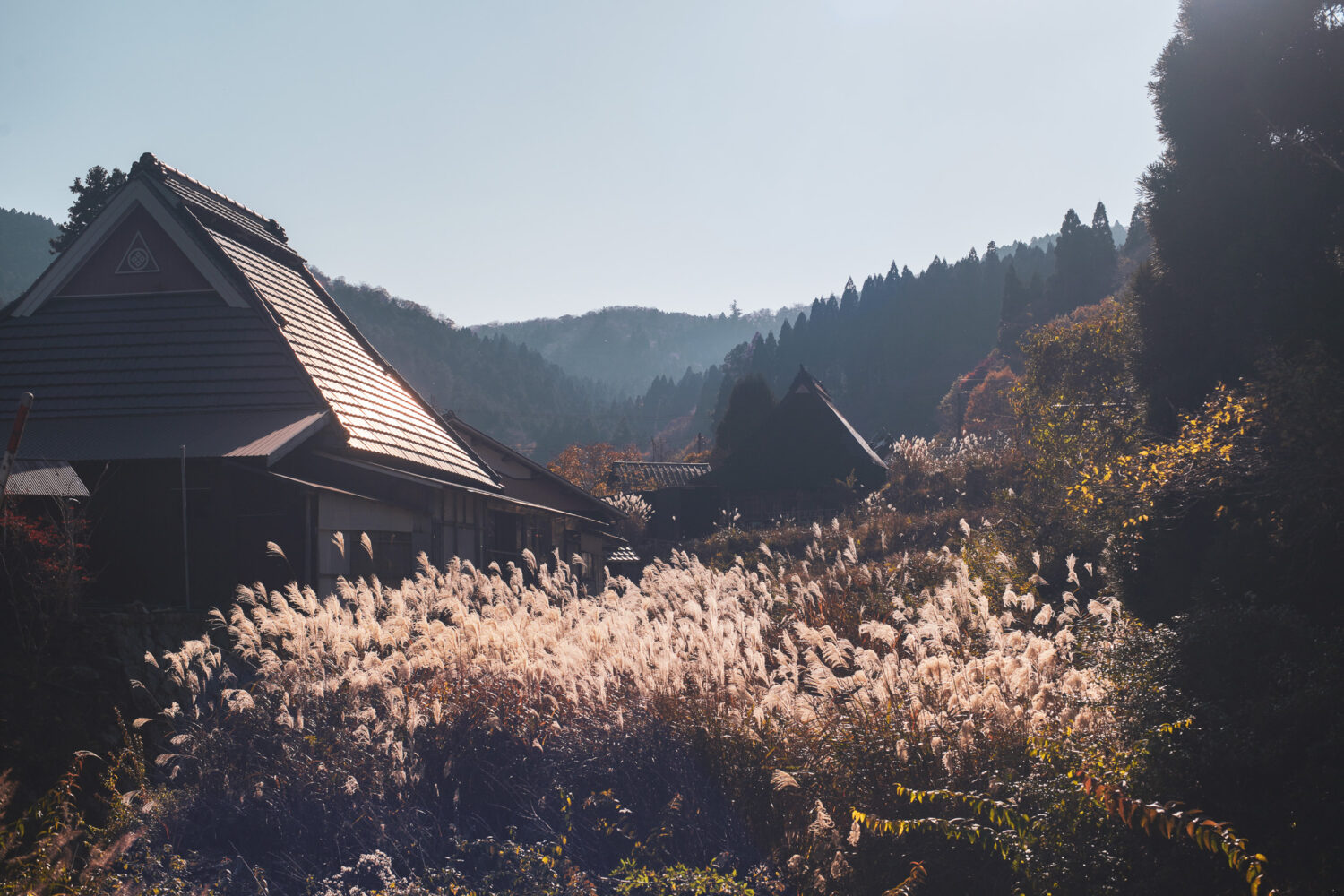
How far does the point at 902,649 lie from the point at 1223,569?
3446mm

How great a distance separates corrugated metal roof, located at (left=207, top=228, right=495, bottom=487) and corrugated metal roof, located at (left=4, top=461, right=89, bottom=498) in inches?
111

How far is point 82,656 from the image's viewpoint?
750 centimetres

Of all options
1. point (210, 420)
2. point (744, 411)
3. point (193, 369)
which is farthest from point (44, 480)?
point (744, 411)

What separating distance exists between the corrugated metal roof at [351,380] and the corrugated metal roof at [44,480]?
9.23ft

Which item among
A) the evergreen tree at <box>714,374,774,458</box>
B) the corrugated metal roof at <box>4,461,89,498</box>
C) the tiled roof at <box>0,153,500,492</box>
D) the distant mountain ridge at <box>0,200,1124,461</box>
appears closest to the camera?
the corrugated metal roof at <box>4,461,89,498</box>

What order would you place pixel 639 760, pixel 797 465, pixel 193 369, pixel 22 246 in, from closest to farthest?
pixel 639 760
pixel 193 369
pixel 797 465
pixel 22 246

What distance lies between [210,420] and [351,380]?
239cm

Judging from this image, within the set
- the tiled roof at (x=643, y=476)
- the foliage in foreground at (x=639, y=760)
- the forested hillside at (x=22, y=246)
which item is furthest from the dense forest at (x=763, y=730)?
the forested hillside at (x=22, y=246)

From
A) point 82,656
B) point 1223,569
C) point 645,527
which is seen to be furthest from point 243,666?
point 645,527

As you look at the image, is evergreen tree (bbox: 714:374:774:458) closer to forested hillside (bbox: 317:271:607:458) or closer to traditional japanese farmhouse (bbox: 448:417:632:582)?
traditional japanese farmhouse (bbox: 448:417:632:582)

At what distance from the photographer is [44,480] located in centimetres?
874

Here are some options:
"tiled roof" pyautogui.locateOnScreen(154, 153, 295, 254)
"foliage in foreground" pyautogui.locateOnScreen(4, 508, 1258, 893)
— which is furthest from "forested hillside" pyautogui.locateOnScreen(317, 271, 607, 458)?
"foliage in foreground" pyautogui.locateOnScreen(4, 508, 1258, 893)

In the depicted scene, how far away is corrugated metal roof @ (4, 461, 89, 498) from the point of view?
27.9 ft

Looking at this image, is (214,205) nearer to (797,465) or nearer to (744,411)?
(797,465)
